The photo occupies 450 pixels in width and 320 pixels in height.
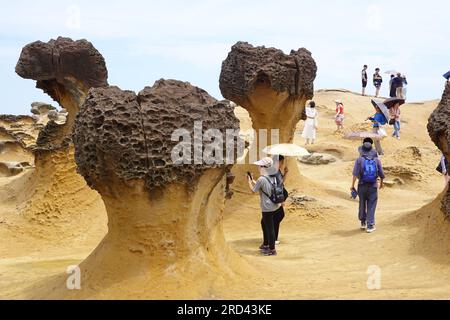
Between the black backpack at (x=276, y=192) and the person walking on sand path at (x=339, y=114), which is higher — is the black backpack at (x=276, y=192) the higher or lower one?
the higher one

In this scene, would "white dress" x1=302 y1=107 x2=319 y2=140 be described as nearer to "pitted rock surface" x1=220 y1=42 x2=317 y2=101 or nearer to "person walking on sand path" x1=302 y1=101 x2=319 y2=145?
"person walking on sand path" x1=302 y1=101 x2=319 y2=145

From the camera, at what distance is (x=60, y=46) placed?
30.3 ft

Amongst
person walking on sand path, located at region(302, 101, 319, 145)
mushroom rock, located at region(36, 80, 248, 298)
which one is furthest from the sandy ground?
person walking on sand path, located at region(302, 101, 319, 145)

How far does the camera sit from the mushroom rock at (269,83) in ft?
30.8

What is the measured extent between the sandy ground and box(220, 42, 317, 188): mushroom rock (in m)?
1.19

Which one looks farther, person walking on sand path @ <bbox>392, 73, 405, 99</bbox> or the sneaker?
person walking on sand path @ <bbox>392, 73, 405, 99</bbox>

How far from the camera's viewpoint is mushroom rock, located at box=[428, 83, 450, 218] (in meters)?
6.11

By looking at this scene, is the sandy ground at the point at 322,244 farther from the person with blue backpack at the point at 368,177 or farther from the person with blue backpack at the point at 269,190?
the person with blue backpack at the point at 269,190

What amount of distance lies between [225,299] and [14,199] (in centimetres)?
605

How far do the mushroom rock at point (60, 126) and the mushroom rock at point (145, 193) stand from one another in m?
3.85

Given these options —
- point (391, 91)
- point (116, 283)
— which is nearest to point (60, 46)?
point (116, 283)

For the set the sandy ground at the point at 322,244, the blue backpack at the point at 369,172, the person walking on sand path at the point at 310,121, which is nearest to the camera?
the sandy ground at the point at 322,244

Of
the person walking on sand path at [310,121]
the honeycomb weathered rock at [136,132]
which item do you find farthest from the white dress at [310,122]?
the honeycomb weathered rock at [136,132]

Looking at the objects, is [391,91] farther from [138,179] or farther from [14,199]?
[138,179]
